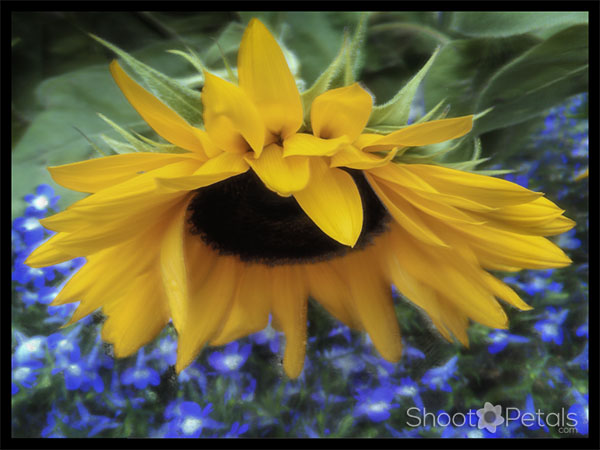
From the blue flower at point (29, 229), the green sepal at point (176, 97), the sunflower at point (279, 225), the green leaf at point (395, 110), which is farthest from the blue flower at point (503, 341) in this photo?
the blue flower at point (29, 229)

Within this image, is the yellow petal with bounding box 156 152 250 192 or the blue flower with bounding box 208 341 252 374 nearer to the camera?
the yellow petal with bounding box 156 152 250 192

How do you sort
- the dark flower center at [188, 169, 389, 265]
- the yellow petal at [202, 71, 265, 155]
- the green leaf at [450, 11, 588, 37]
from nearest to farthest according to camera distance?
the yellow petal at [202, 71, 265, 155], the dark flower center at [188, 169, 389, 265], the green leaf at [450, 11, 588, 37]

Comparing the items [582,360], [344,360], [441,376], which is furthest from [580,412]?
[344,360]

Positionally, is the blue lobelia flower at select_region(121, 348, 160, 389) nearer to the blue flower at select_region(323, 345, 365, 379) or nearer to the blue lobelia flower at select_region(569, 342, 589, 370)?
the blue flower at select_region(323, 345, 365, 379)

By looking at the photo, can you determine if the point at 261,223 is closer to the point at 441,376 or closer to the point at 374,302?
the point at 374,302

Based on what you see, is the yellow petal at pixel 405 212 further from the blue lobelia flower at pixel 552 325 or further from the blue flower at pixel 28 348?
the blue flower at pixel 28 348

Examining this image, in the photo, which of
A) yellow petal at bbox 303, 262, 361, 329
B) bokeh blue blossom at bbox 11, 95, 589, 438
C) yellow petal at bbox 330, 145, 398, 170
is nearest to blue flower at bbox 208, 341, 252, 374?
bokeh blue blossom at bbox 11, 95, 589, 438

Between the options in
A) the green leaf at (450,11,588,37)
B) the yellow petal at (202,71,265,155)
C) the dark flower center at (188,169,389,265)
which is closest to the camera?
the yellow petal at (202,71,265,155)
